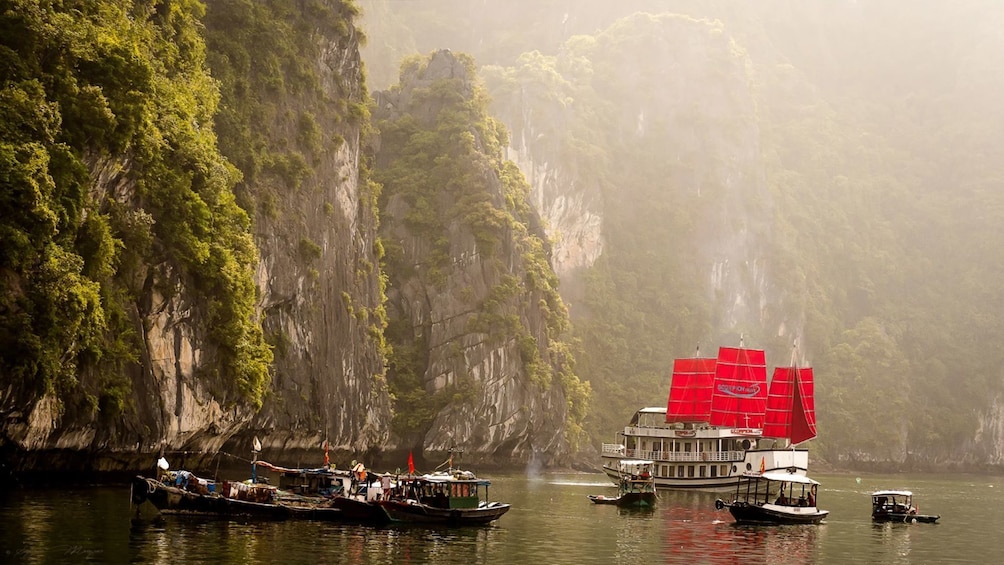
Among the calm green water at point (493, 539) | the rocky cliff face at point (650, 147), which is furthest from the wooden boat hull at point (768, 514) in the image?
the rocky cliff face at point (650, 147)

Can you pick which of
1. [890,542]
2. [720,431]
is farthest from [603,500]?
[890,542]

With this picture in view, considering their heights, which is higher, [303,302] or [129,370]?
[303,302]

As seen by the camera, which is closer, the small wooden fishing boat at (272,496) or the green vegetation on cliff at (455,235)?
the small wooden fishing boat at (272,496)

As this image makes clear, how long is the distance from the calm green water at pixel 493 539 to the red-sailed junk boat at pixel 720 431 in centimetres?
1508

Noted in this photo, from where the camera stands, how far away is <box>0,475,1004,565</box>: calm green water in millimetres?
31234

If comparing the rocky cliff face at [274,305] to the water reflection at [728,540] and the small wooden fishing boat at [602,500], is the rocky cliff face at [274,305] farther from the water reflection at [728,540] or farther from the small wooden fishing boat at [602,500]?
the water reflection at [728,540]

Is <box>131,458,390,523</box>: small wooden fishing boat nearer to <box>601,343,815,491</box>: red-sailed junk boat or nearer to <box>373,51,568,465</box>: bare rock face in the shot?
<box>601,343,815,491</box>: red-sailed junk boat

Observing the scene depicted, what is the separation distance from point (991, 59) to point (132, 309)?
186 m

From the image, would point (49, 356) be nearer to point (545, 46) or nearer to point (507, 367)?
point (507, 367)

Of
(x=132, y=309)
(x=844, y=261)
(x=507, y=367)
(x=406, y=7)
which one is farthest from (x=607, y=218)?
(x=132, y=309)

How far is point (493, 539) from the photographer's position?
39719mm

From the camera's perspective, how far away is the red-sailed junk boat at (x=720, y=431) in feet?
238

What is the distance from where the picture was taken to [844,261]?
568ft

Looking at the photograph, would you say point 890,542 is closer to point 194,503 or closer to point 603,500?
point 603,500
